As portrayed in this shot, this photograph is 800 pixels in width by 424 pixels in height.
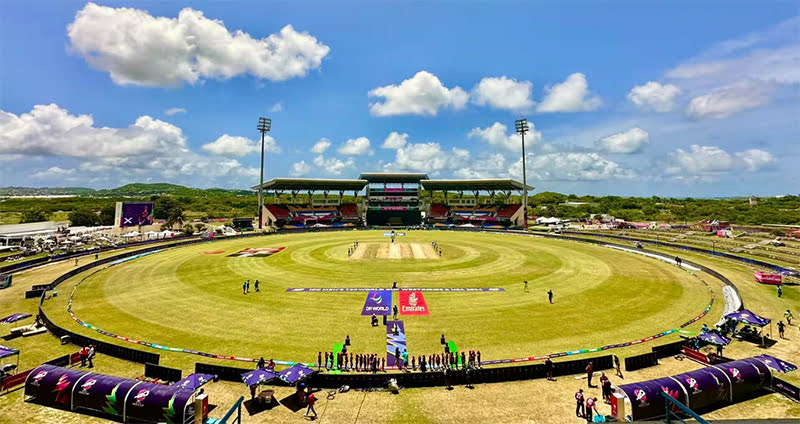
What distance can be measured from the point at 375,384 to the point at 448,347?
5.77 metres

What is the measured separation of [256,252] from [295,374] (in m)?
44.4

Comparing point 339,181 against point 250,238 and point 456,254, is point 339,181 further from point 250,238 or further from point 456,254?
point 456,254

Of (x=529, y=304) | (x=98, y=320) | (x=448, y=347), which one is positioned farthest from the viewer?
(x=529, y=304)

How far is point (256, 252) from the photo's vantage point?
56.2 m

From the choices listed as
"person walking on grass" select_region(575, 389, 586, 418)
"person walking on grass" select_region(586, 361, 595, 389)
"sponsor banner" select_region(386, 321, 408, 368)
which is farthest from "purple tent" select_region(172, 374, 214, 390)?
"person walking on grass" select_region(586, 361, 595, 389)

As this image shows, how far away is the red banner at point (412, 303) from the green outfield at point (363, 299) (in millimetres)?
1049

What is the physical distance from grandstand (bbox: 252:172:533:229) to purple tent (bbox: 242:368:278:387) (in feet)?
287

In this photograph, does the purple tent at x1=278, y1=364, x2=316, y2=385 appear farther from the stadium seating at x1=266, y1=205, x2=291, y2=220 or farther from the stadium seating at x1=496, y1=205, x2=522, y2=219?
the stadium seating at x1=496, y1=205, x2=522, y2=219

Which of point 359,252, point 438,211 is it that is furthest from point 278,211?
point 359,252

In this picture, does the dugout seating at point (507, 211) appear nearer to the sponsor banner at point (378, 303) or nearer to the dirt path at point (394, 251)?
the dirt path at point (394, 251)

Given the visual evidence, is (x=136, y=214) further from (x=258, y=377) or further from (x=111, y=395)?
(x=258, y=377)

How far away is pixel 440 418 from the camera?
568 inches

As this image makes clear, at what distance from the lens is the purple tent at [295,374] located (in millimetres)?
15770

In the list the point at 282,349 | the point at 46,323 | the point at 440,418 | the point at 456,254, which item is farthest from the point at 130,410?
the point at 456,254
